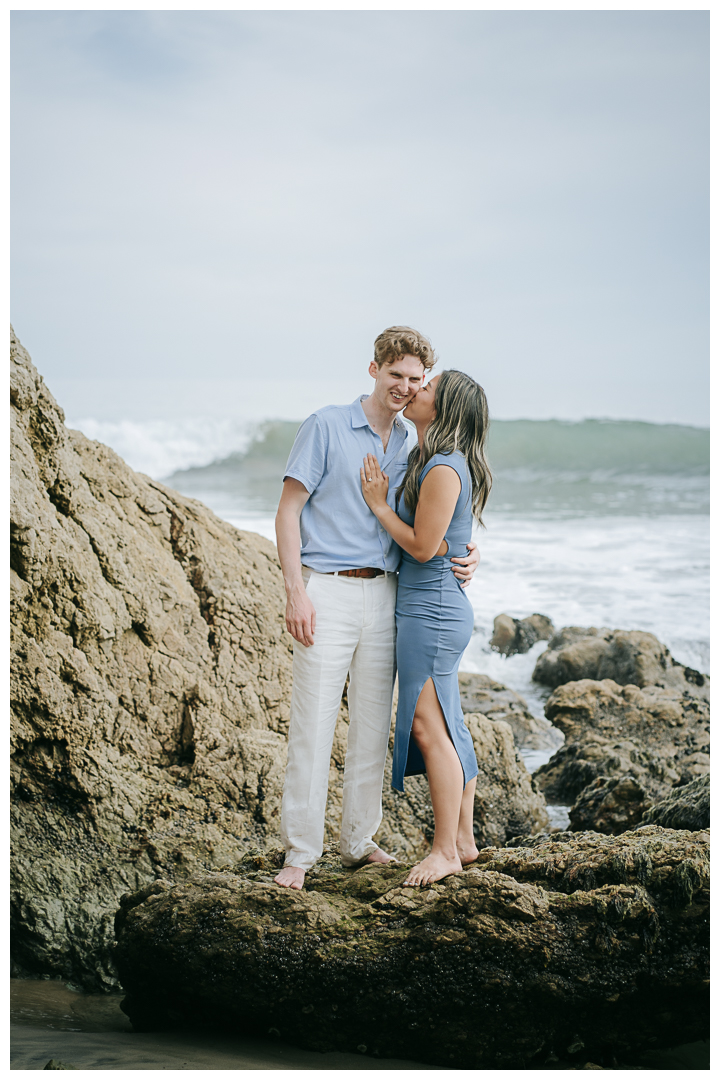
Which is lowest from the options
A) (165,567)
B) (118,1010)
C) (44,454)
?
(118,1010)

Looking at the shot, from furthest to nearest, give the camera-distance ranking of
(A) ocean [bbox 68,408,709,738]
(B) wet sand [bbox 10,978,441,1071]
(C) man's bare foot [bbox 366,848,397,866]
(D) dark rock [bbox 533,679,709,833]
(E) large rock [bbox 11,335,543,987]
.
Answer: (A) ocean [bbox 68,408,709,738] < (D) dark rock [bbox 533,679,709,833] < (E) large rock [bbox 11,335,543,987] < (C) man's bare foot [bbox 366,848,397,866] < (B) wet sand [bbox 10,978,441,1071]

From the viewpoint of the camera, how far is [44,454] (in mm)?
4203

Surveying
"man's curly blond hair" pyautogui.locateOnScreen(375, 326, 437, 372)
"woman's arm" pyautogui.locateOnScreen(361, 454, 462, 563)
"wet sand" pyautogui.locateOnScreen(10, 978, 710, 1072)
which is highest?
"man's curly blond hair" pyautogui.locateOnScreen(375, 326, 437, 372)

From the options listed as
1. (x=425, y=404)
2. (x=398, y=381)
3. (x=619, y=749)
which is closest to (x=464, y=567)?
(x=425, y=404)

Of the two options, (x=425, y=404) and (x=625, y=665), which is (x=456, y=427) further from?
(x=625, y=665)

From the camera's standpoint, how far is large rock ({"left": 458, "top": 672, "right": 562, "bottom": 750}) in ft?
24.6

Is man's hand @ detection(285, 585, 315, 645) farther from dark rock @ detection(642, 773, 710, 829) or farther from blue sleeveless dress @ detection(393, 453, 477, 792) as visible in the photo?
dark rock @ detection(642, 773, 710, 829)

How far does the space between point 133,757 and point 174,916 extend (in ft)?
3.55

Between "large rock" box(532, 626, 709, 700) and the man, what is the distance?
19.3ft

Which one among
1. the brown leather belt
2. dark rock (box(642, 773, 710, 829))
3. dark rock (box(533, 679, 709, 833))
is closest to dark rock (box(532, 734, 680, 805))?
dark rock (box(533, 679, 709, 833))

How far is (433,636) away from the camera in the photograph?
3.39 m

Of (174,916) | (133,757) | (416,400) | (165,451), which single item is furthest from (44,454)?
(165,451)

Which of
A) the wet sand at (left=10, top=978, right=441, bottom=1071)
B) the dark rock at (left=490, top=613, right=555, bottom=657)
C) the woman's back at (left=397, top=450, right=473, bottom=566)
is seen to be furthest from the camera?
the dark rock at (left=490, top=613, right=555, bottom=657)
